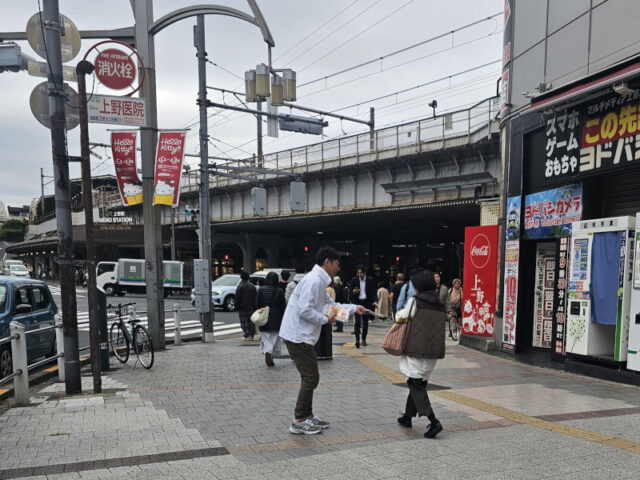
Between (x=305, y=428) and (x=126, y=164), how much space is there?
6.27m

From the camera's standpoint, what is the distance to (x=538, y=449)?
418 cm

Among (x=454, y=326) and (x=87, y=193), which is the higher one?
(x=87, y=193)

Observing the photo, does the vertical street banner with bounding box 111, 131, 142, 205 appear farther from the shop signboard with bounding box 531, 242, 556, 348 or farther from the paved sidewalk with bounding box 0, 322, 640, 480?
the shop signboard with bounding box 531, 242, 556, 348

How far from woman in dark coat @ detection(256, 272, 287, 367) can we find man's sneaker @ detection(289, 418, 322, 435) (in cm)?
362

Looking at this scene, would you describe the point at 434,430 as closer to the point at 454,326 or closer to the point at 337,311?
the point at 337,311

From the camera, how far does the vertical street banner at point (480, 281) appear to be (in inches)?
418

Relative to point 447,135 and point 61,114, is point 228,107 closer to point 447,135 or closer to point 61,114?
point 61,114

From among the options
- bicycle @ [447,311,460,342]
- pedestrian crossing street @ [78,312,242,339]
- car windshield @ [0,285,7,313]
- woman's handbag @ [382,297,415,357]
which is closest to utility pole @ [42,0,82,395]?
car windshield @ [0,285,7,313]

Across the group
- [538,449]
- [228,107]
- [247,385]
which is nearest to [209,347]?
[247,385]

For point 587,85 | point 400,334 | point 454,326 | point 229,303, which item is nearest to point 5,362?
point 400,334

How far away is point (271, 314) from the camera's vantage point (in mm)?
8297

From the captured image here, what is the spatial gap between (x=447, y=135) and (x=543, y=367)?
463 inches

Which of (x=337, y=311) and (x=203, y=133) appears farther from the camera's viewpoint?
(x=203, y=133)

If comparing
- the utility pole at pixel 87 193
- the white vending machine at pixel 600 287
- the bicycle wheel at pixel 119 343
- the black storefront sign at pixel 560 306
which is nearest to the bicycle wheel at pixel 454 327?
the black storefront sign at pixel 560 306
